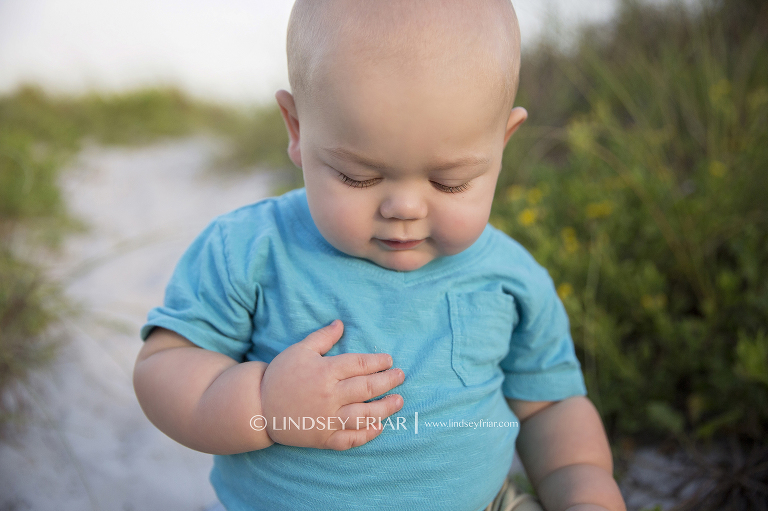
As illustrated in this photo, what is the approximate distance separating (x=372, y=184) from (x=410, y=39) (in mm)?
251

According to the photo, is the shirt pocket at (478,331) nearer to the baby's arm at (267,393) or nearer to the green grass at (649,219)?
the baby's arm at (267,393)

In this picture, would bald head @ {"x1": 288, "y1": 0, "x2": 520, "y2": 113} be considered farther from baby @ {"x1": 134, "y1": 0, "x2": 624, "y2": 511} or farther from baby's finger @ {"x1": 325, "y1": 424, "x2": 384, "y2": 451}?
baby's finger @ {"x1": 325, "y1": 424, "x2": 384, "y2": 451}

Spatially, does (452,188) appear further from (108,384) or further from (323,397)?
(108,384)

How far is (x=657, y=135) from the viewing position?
9.00ft

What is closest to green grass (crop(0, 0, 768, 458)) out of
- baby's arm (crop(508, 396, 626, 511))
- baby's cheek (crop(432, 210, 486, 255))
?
baby's arm (crop(508, 396, 626, 511))

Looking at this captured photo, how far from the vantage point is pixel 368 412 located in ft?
3.24

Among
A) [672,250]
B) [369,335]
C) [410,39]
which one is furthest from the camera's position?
[672,250]

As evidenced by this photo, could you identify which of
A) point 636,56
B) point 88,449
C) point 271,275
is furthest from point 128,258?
point 636,56

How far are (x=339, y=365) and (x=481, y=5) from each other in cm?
70

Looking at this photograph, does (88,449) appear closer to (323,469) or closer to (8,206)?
(323,469)

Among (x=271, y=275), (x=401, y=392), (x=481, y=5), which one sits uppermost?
(x=481, y=5)

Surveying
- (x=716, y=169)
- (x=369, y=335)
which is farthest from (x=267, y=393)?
(x=716, y=169)

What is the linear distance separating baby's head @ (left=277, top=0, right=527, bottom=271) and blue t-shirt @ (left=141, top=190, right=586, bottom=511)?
0.39ft

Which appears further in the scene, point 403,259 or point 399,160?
point 403,259
